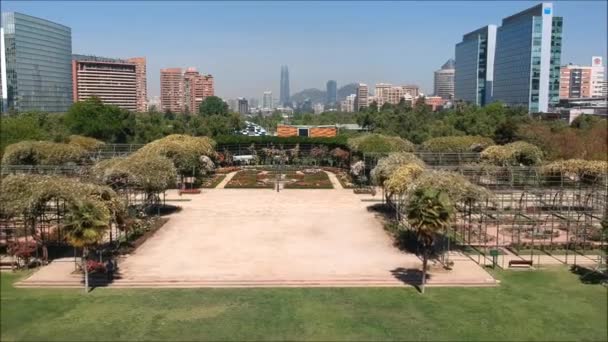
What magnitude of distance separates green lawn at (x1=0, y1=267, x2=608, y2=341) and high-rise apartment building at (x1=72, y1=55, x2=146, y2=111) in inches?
4329

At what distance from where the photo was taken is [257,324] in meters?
17.3

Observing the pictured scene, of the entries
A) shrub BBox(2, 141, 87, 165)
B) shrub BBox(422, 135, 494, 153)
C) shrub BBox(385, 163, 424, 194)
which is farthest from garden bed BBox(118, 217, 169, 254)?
shrub BBox(422, 135, 494, 153)

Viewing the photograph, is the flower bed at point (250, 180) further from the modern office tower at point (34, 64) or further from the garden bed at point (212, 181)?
the modern office tower at point (34, 64)

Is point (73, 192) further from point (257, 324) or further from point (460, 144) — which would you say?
point (460, 144)

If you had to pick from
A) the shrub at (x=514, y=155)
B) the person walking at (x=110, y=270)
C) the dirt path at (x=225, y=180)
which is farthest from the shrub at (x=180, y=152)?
the shrub at (x=514, y=155)

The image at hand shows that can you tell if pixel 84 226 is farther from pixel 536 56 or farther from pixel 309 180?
pixel 536 56

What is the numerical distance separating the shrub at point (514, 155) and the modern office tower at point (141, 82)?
4428 inches

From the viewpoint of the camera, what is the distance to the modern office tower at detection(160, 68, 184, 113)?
189m

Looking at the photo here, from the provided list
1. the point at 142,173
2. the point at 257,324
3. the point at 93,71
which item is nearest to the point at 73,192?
the point at 142,173

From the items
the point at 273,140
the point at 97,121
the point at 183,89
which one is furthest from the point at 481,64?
the point at 97,121

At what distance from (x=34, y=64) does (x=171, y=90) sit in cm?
8271

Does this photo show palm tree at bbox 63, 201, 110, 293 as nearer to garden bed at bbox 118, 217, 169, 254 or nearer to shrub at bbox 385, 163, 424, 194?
garden bed at bbox 118, 217, 169, 254

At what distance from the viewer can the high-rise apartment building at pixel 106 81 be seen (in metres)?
125

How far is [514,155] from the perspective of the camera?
4616 centimetres
